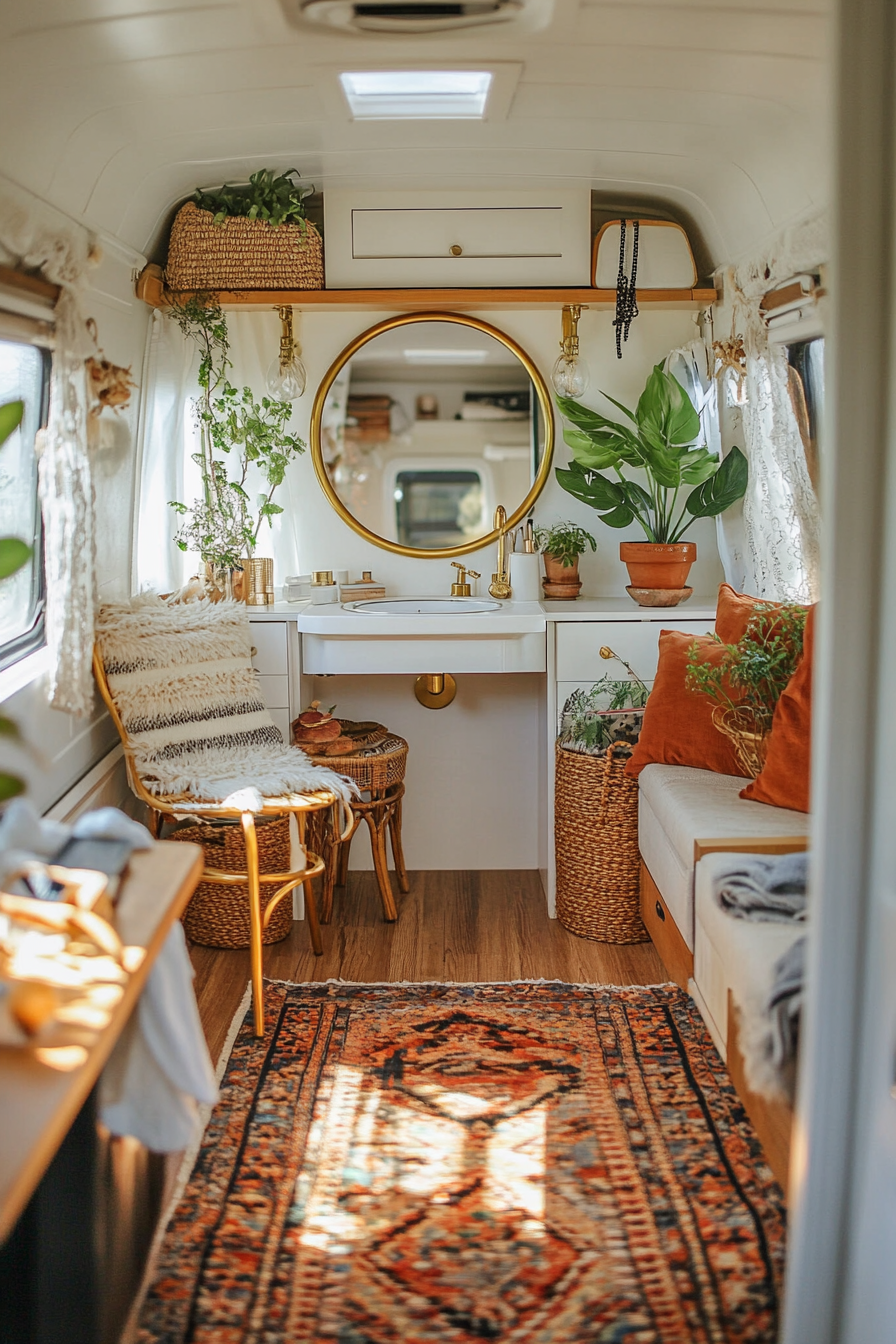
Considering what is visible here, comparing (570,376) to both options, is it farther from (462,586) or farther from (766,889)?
(766,889)

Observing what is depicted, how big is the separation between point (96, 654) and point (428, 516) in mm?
1308

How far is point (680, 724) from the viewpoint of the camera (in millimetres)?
3076

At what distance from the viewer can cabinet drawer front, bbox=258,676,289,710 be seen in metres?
3.48

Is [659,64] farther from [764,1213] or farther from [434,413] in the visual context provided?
[764,1213]

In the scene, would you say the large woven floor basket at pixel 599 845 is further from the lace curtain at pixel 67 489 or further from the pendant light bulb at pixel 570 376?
the lace curtain at pixel 67 489

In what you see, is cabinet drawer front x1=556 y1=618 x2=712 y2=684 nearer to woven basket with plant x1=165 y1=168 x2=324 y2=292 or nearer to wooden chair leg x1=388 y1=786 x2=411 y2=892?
wooden chair leg x1=388 y1=786 x2=411 y2=892

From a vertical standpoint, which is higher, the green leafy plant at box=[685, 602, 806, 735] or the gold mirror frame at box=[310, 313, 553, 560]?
the gold mirror frame at box=[310, 313, 553, 560]

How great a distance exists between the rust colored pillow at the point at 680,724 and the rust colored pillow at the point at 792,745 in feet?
1.09

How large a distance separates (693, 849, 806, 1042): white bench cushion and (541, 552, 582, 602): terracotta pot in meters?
1.51

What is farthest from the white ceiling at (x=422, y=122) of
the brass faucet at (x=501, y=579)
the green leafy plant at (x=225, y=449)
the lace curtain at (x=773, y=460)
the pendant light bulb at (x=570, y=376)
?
the brass faucet at (x=501, y=579)

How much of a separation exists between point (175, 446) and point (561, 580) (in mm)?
1332

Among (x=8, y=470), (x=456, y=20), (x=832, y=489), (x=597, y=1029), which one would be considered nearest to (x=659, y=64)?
(x=456, y=20)

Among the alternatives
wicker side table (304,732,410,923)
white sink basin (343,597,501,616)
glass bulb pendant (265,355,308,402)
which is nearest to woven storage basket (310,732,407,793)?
wicker side table (304,732,410,923)

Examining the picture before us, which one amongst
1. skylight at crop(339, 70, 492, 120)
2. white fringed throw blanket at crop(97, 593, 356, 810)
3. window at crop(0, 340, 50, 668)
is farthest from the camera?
white fringed throw blanket at crop(97, 593, 356, 810)
